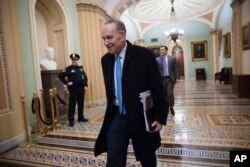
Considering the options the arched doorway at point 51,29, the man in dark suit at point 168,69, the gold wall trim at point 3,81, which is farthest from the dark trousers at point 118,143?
the arched doorway at point 51,29

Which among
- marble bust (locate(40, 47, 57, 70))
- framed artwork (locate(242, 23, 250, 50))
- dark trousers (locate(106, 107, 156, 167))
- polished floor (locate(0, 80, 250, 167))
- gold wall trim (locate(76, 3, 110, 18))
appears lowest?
polished floor (locate(0, 80, 250, 167))

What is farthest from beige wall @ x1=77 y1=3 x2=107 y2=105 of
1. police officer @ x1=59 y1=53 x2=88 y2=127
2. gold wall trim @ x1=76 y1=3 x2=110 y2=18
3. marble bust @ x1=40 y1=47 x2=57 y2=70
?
police officer @ x1=59 y1=53 x2=88 y2=127

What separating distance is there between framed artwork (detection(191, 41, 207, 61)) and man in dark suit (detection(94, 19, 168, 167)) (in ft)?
48.9

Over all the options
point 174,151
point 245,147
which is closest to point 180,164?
point 174,151

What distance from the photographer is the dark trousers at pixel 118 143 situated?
1.65 m

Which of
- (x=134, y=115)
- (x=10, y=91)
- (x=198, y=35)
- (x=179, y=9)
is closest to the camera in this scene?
(x=134, y=115)

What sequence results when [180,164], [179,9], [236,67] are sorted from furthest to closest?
[179,9] → [236,67] → [180,164]

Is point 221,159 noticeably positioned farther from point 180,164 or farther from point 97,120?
point 97,120

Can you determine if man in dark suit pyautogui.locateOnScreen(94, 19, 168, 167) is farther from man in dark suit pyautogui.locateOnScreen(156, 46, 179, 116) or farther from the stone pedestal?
the stone pedestal

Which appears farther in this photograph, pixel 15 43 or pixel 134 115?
pixel 15 43

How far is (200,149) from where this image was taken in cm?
300

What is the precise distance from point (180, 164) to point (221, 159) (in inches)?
20.7

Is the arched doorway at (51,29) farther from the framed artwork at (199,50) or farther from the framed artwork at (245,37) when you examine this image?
the framed artwork at (199,50)

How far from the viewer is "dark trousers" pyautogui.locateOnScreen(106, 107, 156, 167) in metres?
1.65
